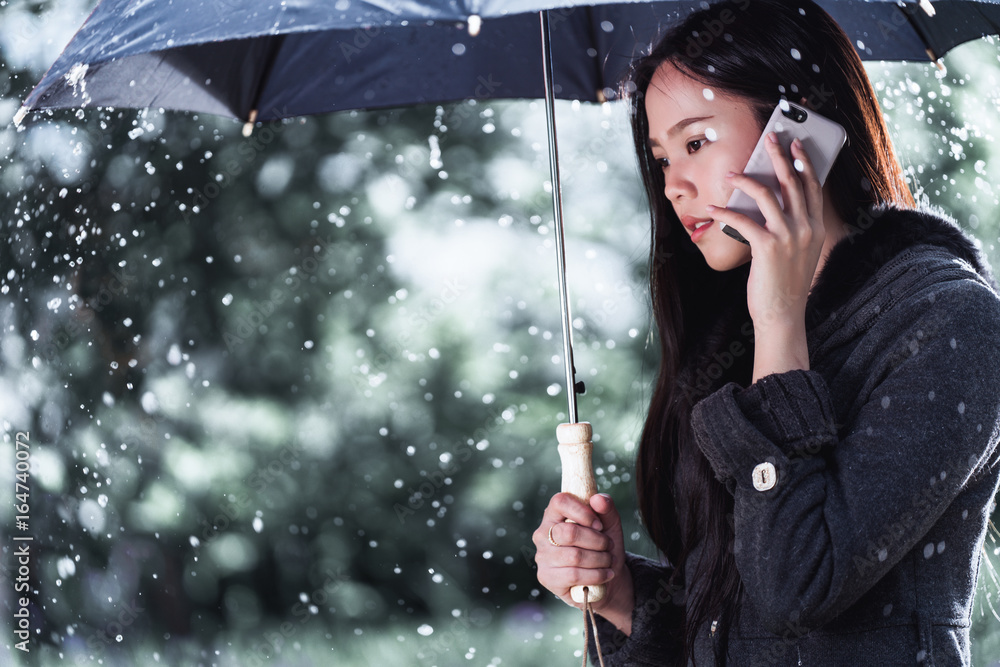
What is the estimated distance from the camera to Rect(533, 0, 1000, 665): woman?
2.66 ft

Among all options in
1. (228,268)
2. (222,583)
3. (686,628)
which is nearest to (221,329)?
(228,268)

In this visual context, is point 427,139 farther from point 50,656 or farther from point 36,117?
point 50,656

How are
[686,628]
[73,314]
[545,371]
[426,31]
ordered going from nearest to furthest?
1. [686,628]
2. [426,31]
3. [545,371]
4. [73,314]

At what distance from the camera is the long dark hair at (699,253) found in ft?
3.39

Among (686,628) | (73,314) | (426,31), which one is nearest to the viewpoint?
(686,628)

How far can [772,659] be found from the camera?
901mm

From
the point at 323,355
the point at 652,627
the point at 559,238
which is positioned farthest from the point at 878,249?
the point at 323,355

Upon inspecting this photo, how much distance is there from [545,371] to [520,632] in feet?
3.42

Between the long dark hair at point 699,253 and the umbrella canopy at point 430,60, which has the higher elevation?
the umbrella canopy at point 430,60

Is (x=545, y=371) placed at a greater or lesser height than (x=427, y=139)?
lesser

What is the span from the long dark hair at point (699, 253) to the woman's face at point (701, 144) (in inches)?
0.7

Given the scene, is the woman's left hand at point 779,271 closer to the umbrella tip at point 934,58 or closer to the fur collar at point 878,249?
the fur collar at point 878,249

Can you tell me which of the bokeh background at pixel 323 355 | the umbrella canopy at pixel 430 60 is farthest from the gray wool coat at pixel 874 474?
the bokeh background at pixel 323 355

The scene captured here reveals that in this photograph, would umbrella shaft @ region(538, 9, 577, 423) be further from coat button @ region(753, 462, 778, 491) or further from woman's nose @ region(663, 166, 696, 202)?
coat button @ region(753, 462, 778, 491)
